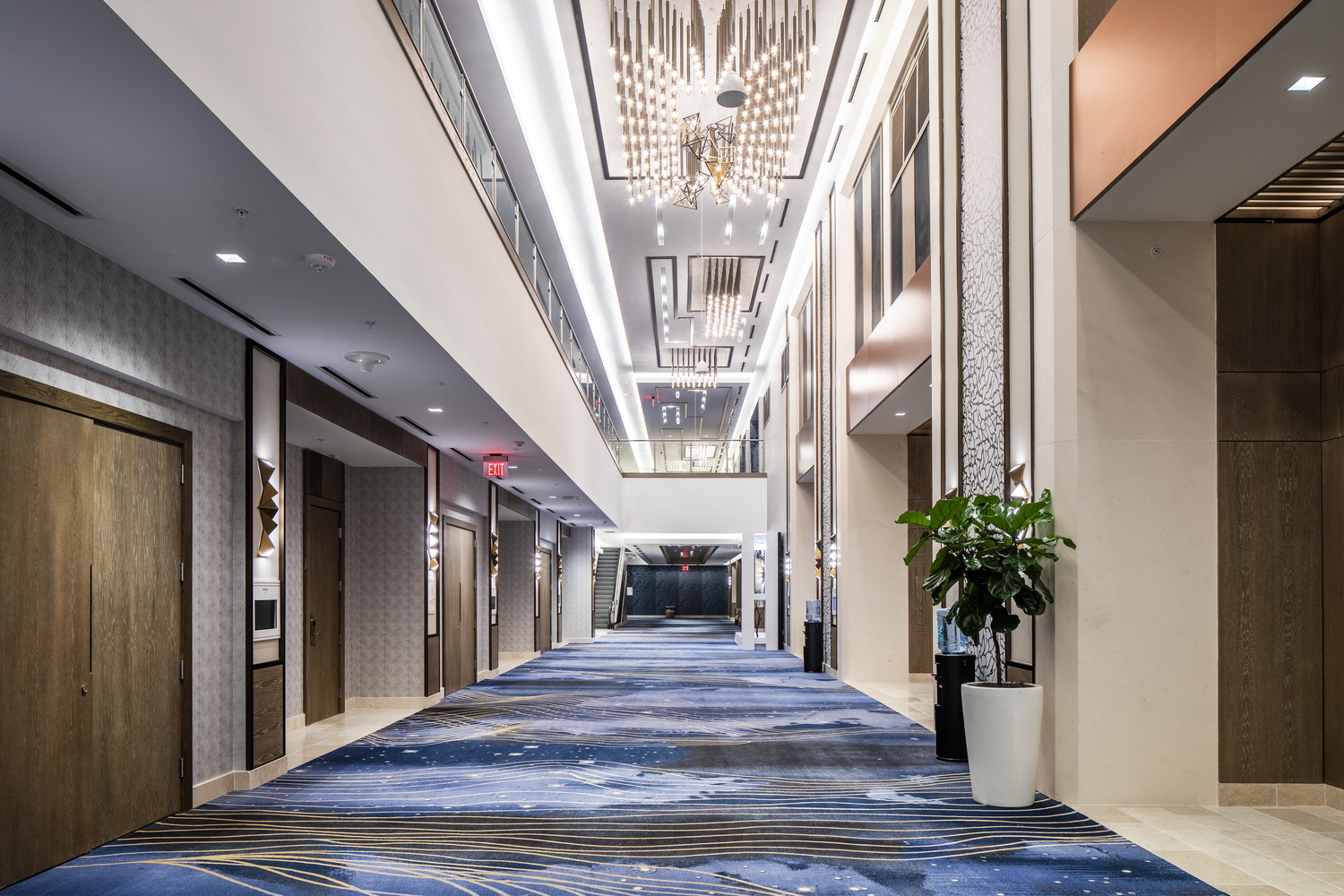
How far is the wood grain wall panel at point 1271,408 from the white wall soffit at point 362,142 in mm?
5146

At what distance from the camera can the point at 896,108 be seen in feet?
36.1

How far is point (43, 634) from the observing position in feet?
16.2

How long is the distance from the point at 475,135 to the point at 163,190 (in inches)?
170

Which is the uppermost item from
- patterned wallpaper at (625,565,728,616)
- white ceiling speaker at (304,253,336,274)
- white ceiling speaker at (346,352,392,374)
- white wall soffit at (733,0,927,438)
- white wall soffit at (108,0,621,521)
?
white wall soffit at (733,0,927,438)

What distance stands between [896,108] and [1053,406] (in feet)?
19.6

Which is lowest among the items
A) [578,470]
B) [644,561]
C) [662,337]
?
[644,561]

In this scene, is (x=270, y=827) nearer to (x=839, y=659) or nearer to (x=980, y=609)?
(x=980, y=609)

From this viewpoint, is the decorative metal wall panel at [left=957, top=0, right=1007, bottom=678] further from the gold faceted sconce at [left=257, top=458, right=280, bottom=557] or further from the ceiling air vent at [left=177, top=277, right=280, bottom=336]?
the gold faceted sconce at [left=257, top=458, right=280, bottom=557]

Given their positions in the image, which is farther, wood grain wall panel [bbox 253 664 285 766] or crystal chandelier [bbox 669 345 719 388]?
crystal chandelier [bbox 669 345 719 388]

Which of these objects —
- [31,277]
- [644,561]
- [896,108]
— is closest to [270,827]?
[31,277]

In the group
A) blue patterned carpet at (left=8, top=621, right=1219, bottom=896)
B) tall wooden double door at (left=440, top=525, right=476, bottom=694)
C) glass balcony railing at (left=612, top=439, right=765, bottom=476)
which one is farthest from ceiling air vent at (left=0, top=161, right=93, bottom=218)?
glass balcony railing at (left=612, top=439, right=765, bottom=476)

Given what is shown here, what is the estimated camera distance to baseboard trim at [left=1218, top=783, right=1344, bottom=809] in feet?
19.7

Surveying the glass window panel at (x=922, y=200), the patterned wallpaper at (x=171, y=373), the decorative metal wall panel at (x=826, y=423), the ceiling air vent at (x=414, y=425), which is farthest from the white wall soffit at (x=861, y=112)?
the patterned wallpaper at (x=171, y=373)

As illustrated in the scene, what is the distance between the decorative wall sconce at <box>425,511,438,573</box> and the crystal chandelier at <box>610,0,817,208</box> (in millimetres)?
4608
